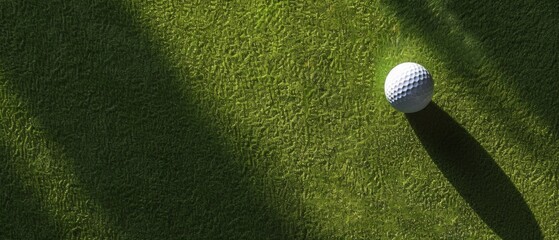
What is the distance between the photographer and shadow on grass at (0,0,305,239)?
152 cm

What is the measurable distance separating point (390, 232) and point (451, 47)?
17.2 inches

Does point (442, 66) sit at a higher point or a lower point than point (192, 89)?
lower

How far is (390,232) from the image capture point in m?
1.49

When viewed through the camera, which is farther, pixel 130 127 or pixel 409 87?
pixel 130 127

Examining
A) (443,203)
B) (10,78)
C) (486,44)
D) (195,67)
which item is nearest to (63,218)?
(10,78)

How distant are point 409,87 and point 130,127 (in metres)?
0.63

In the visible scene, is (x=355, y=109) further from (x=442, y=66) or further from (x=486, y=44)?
(x=486, y=44)

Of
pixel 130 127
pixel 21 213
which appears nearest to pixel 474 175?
pixel 130 127

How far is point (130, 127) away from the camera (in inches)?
60.0

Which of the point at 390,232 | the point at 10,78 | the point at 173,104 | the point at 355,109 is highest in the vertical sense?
the point at 10,78

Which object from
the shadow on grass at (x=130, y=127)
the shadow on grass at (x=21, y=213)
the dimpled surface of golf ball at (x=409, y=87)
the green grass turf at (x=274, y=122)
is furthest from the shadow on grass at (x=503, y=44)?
the shadow on grass at (x=21, y=213)

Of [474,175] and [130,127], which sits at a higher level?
[130,127]

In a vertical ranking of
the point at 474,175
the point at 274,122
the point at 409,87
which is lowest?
the point at 474,175

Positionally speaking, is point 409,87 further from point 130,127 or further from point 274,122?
point 130,127
